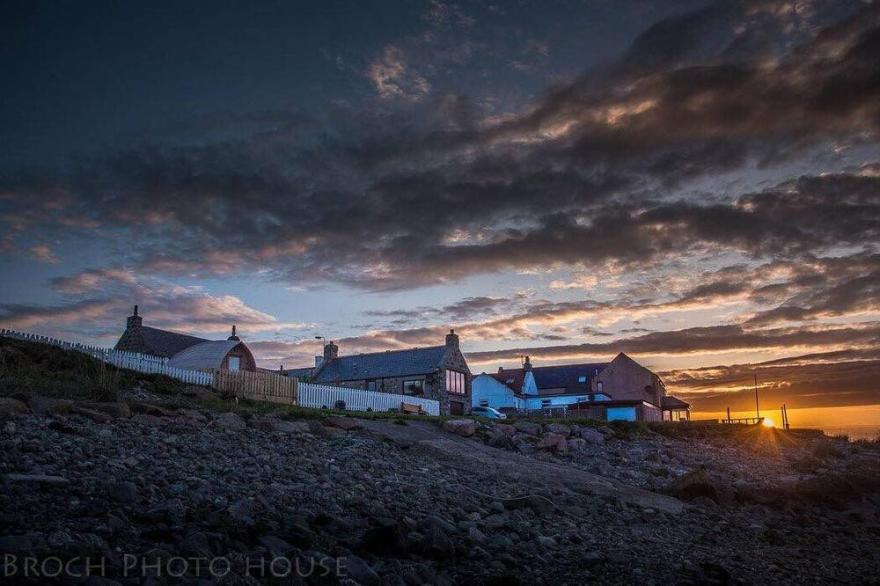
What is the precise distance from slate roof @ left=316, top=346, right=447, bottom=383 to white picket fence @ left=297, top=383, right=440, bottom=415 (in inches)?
385

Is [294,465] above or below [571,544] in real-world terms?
above

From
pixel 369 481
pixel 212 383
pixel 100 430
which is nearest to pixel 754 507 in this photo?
pixel 369 481

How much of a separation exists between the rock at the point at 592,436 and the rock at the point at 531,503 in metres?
14.3

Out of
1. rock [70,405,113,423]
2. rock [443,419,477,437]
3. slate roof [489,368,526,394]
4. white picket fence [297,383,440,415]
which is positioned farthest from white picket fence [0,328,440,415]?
slate roof [489,368,526,394]

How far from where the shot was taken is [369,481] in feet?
34.6

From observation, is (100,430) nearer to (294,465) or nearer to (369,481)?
(294,465)

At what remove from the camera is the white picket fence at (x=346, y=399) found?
32.9 meters

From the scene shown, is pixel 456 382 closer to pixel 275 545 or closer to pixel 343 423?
pixel 343 423

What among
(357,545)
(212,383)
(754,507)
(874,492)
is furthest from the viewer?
(212,383)

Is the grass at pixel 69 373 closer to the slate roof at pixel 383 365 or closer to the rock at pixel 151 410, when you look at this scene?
the rock at pixel 151 410

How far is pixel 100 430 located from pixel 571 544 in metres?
7.48

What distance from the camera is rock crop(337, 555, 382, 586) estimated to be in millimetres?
5950

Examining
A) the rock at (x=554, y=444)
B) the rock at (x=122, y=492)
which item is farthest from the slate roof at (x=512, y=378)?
the rock at (x=122, y=492)

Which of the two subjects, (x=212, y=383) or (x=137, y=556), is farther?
(x=212, y=383)
